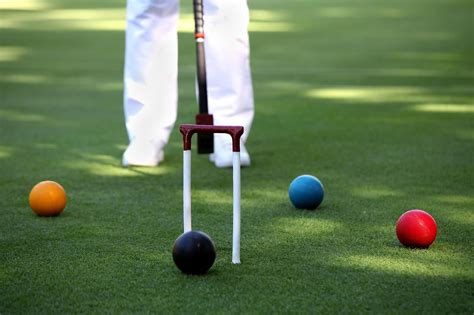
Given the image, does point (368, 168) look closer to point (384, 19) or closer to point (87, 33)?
point (87, 33)

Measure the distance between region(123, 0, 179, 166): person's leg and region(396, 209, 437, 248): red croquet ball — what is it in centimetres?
197

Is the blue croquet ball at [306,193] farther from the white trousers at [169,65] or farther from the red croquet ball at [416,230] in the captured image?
the white trousers at [169,65]

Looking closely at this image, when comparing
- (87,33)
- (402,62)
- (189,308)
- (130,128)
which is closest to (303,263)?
(189,308)

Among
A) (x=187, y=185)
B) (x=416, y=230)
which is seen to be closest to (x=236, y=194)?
(x=187, y=185)

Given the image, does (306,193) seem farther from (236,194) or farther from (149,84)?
(149,84)

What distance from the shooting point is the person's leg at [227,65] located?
4.87m

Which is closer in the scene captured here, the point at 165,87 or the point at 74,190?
the point at 74,190

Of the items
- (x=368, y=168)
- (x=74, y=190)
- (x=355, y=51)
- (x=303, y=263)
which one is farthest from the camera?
(x=355, y=51)

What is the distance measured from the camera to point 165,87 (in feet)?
16.8

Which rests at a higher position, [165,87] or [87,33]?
[165,87]

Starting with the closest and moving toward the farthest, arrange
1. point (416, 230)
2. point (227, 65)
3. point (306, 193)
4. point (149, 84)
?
point (416, 230)
point (306, 193)
point (227, 65)
point (149, 84)

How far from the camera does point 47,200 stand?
389cm

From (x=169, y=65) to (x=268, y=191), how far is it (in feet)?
3.46

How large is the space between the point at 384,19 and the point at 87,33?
410 cm
